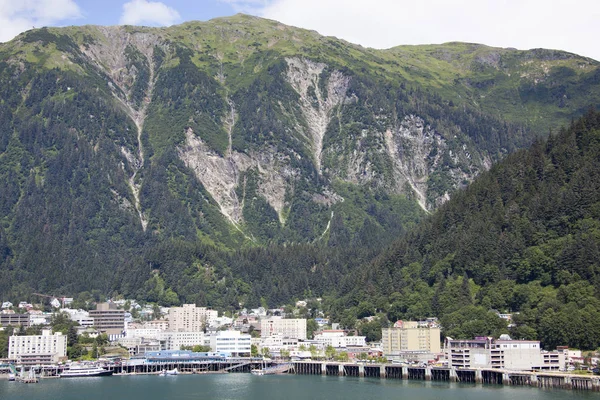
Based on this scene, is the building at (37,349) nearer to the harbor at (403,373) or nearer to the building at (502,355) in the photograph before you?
the harbor at (403,373)

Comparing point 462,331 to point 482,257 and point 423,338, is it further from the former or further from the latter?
point 482,257

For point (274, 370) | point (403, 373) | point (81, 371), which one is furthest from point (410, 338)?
point (81, 371)

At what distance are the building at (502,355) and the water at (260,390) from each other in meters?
7.68

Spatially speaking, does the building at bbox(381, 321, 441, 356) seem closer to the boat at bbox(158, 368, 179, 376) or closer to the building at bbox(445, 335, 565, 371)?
the building at bbox(445, 335, 565, 371)

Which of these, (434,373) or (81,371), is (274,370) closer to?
(81,371)

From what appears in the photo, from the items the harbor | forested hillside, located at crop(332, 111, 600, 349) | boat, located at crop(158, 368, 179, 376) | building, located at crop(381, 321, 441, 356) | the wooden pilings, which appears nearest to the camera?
the wooden pilings

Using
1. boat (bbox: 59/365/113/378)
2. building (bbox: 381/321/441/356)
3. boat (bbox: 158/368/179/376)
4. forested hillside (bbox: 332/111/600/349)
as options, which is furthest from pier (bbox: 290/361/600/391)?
boat (bbox: 59/365/113/378)

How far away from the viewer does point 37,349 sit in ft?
631

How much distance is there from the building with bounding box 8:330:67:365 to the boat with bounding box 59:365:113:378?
7641 millimetres

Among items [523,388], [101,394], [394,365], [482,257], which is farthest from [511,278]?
[101,394]

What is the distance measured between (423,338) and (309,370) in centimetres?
2450

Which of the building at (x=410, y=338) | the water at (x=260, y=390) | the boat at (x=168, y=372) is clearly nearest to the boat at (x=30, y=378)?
the water at (x=260, y=390)

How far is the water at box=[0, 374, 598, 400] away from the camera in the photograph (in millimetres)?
140000

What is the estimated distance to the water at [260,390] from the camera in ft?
459
